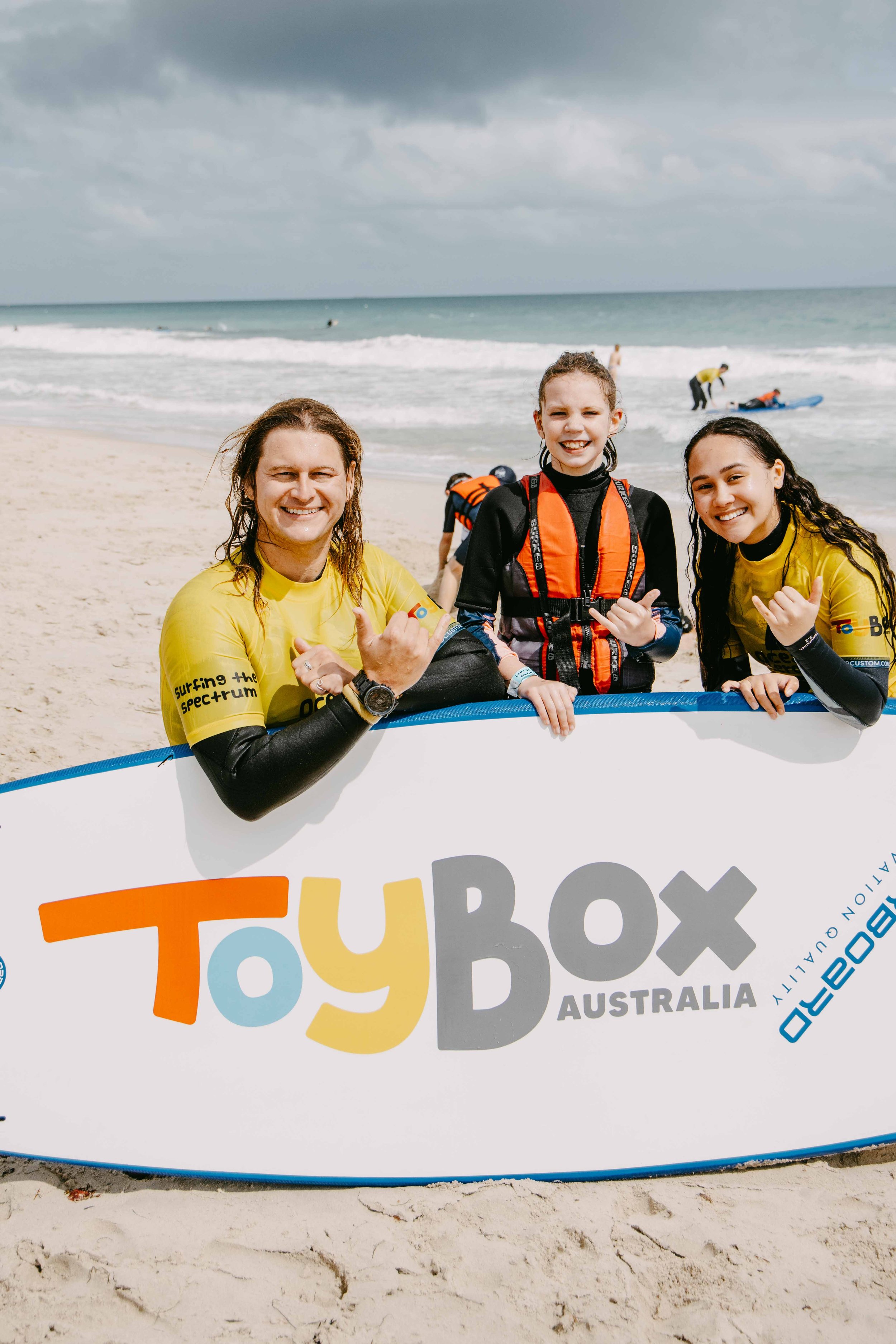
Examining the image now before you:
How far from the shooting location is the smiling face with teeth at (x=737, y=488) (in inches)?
94.4

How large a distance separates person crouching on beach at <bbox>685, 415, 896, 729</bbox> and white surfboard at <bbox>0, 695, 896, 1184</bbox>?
0.16 m

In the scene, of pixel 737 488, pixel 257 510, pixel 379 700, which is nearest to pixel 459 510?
pixel 737 488

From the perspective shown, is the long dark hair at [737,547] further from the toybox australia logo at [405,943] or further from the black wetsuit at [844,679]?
the toybox australia logo at [405,943]

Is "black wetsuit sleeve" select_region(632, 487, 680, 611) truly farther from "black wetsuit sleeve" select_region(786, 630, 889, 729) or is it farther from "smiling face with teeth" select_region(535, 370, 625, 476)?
"black wetsuit sleeve" select_region(786, 630, 889, 729)

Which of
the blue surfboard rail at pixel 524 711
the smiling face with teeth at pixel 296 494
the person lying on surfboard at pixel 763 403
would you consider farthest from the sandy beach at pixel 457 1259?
the person lying on surfboard at pixel 763 403

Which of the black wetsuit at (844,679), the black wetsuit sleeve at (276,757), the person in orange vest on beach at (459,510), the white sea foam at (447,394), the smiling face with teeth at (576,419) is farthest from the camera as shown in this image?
the white sea foam at (447,394)

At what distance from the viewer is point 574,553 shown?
2.80m

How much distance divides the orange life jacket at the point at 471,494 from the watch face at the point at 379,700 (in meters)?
4.04

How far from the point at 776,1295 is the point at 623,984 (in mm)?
681

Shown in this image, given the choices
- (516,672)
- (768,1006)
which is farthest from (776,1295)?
(516,672)

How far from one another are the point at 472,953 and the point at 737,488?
1.34 meters

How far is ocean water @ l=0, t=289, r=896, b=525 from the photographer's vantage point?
13242mm

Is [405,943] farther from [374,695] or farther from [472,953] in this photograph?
[374,695]

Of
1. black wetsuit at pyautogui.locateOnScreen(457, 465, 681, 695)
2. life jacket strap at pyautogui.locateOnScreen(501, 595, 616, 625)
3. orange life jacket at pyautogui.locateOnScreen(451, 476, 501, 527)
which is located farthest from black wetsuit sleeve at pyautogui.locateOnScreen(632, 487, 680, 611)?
orange life jacket at pyautogui.locateOnScreen(451, 476, 501, 527)
